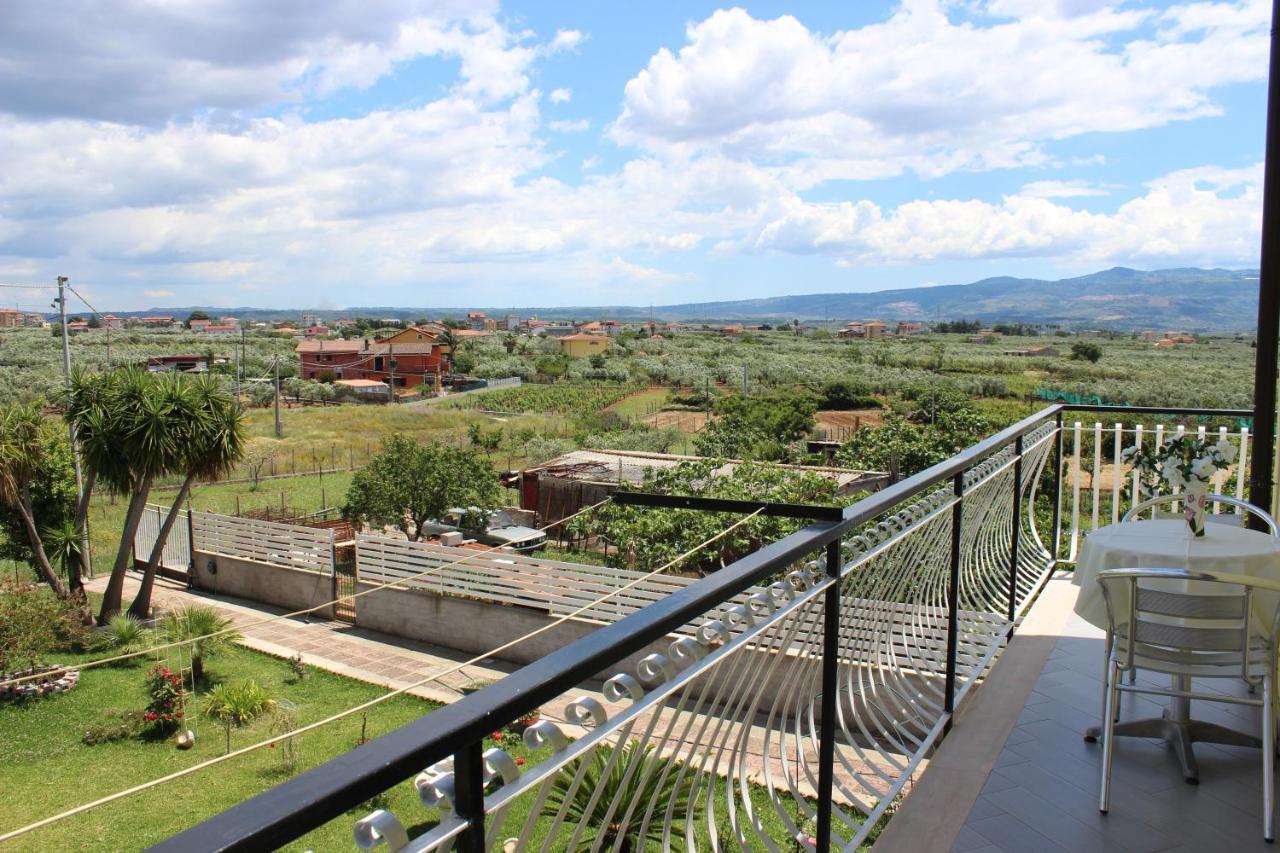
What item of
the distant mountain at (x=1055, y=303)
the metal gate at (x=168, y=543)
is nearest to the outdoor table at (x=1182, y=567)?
the metal gate at (x=168, y=543)

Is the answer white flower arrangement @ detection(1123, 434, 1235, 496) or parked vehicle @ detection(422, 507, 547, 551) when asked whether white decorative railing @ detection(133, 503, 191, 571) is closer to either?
parked vehicle @ detection(422, 507, 547, 551)

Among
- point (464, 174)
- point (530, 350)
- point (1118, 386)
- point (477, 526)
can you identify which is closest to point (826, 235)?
point (1118, 386)

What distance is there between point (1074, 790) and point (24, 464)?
16.9 metres

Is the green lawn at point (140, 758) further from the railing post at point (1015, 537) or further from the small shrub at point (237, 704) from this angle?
the railing post at point (1015, 537)

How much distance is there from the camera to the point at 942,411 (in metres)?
30.0

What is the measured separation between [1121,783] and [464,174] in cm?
3905

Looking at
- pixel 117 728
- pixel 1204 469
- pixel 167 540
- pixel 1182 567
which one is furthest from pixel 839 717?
pixel 167 540

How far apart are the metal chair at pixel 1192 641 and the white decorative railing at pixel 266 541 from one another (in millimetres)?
16084

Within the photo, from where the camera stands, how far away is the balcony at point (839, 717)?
67 centimetres

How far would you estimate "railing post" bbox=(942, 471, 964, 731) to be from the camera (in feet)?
8.36

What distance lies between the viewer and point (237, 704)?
11.1 metres

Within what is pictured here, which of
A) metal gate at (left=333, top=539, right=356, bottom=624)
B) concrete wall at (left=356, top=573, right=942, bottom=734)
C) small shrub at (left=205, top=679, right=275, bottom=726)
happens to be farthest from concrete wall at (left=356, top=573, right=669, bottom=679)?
small shrub at (left=205, top=679, right=275, bottom=726)

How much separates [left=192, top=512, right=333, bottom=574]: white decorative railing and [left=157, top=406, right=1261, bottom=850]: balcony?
14.3 meters

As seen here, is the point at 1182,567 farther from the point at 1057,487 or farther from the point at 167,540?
the point at 167,540
